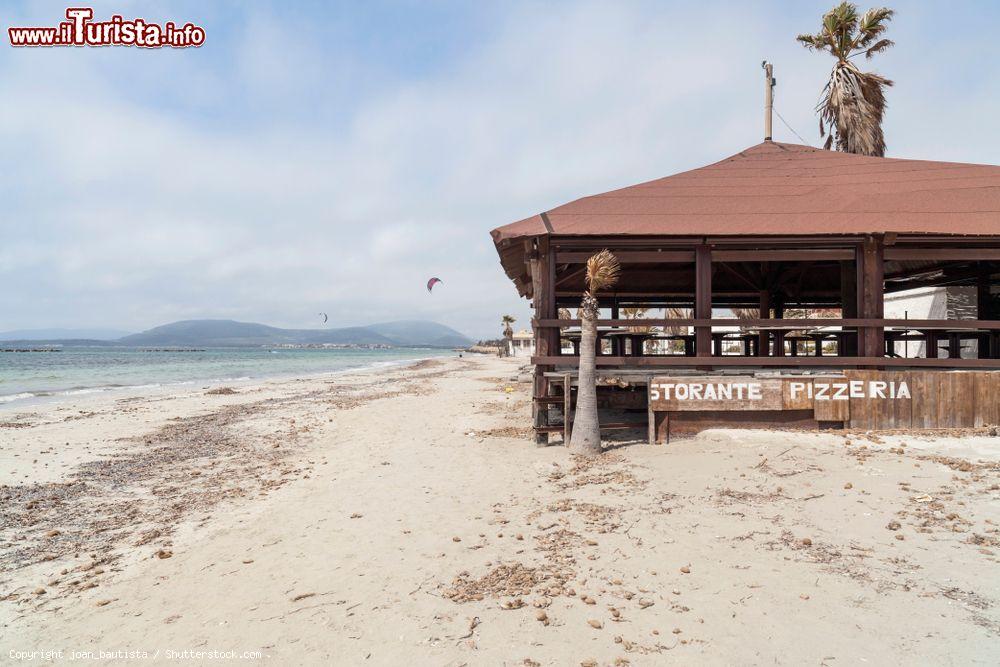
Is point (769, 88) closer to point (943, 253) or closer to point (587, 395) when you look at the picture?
point (943, 253)

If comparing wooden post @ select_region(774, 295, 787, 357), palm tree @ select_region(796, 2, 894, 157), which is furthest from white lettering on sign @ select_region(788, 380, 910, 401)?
palm tree @ select_region(796, 2, 894, 157)

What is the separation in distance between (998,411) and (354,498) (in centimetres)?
1041

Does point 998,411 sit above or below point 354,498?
above

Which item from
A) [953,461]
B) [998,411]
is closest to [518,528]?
[953,461]

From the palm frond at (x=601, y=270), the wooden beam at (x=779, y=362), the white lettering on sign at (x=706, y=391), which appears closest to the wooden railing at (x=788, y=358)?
the wooden beam at (x=779, y=362)

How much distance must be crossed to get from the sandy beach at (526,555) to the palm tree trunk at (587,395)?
453 mm

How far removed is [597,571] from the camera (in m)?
4.45

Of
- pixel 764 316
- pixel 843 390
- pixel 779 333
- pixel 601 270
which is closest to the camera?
pixel 601 270

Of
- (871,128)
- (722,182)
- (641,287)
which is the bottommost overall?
(641,287)

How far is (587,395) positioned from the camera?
8.36 meters

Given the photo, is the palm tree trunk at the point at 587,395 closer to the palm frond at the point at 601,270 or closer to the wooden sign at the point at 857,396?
the palm frond at the point at 601,270

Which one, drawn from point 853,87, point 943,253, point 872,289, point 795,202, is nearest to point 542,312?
point 795,202

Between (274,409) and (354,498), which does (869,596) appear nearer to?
(354,498)

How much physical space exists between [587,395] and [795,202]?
19.2 ft
